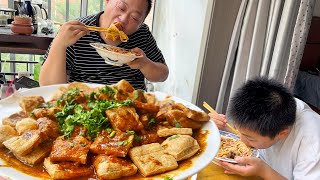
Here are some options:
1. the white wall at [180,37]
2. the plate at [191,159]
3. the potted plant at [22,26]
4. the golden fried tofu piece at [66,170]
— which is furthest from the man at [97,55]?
the white wall at [180,37]

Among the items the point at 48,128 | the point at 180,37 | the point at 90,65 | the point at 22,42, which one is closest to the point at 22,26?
the point at 22,42

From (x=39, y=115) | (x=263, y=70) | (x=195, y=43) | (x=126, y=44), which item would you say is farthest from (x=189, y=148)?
(x=195, y=43)

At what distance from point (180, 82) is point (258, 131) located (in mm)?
2766

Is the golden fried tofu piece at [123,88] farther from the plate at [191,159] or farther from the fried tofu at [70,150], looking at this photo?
the fried tofu at [70,150]

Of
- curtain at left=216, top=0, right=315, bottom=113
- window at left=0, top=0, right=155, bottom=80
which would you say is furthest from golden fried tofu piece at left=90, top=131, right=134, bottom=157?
window at left=0, top=0, right=155, bottom=80

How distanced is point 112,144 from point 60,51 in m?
0.82

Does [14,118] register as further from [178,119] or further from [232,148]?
[232,148]

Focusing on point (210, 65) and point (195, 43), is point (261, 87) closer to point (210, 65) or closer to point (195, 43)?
point (210, 65)

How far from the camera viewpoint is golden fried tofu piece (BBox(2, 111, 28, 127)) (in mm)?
999

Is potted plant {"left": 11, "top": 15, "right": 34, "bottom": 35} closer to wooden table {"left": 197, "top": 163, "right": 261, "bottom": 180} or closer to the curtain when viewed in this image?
the curtain

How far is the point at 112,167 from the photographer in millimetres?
828

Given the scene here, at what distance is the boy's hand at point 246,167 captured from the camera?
1.34 metres

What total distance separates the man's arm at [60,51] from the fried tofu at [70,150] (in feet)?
2.27

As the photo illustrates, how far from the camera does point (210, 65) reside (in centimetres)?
290
